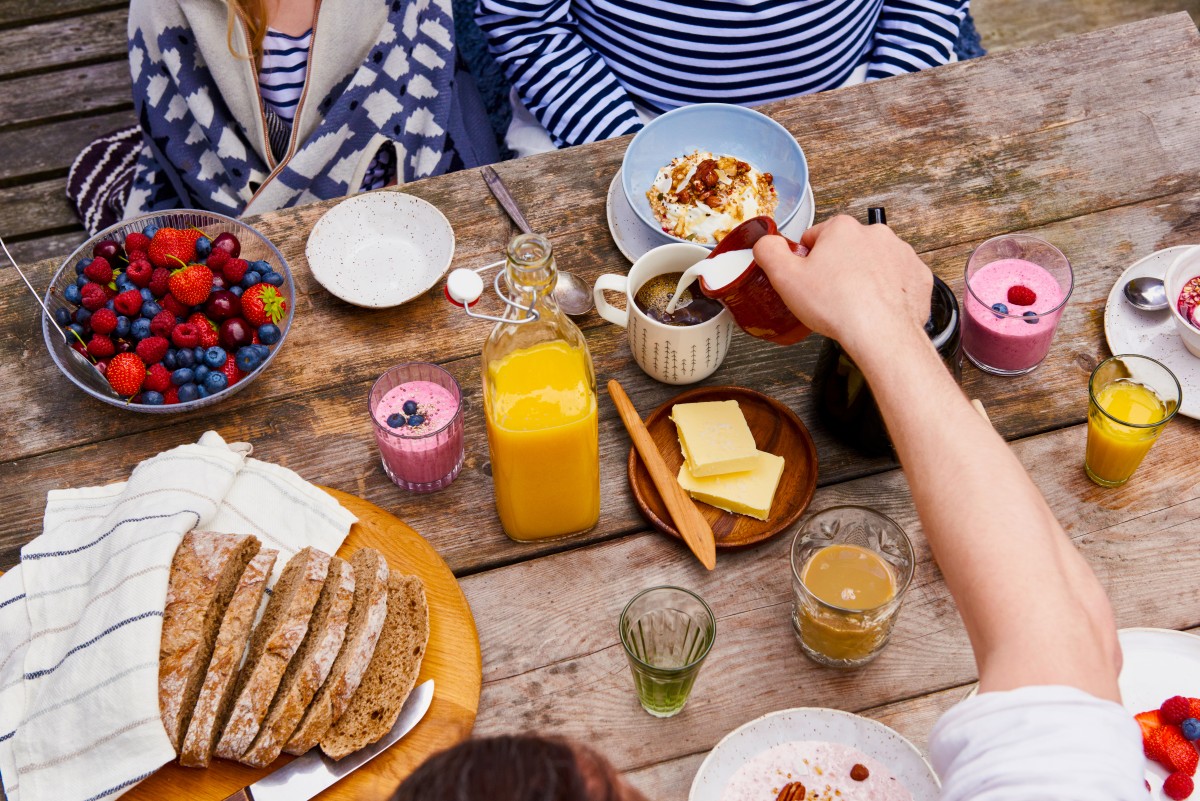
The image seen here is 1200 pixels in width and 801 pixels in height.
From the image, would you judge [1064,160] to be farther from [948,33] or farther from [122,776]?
[122,776]

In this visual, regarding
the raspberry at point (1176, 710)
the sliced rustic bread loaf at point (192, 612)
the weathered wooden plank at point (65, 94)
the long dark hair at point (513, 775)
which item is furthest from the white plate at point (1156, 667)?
the weathered wooden plank at point (65, 94)

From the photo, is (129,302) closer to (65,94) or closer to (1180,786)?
(1180,786)

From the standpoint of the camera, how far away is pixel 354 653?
116cm

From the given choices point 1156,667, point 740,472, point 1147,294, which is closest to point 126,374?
point 740,472

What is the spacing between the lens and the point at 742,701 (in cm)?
121

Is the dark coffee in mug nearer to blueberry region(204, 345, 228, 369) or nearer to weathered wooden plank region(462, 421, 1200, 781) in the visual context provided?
weathered wooden plank region(462, 421, 1200, 781)

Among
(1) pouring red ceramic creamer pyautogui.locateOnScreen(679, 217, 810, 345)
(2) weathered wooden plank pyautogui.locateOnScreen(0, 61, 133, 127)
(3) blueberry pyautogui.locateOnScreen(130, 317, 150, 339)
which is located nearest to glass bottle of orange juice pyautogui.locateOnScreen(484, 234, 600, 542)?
(1) pouring red ceramic creamer pyautogui.locateOnScreen(679, 217, 810, 345)

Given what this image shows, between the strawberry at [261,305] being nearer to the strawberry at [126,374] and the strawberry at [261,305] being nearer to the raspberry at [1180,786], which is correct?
the strawberry at [126,374]

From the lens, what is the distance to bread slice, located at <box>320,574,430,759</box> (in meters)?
1.14

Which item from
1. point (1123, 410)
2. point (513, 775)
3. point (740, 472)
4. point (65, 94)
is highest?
point (513, 775)

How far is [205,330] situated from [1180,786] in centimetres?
132

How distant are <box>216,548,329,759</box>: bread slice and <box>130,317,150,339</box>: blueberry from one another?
44 centimetres

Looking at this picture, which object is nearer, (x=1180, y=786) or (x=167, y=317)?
(x=1180, y=786)

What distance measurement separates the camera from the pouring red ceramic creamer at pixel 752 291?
131 cm
